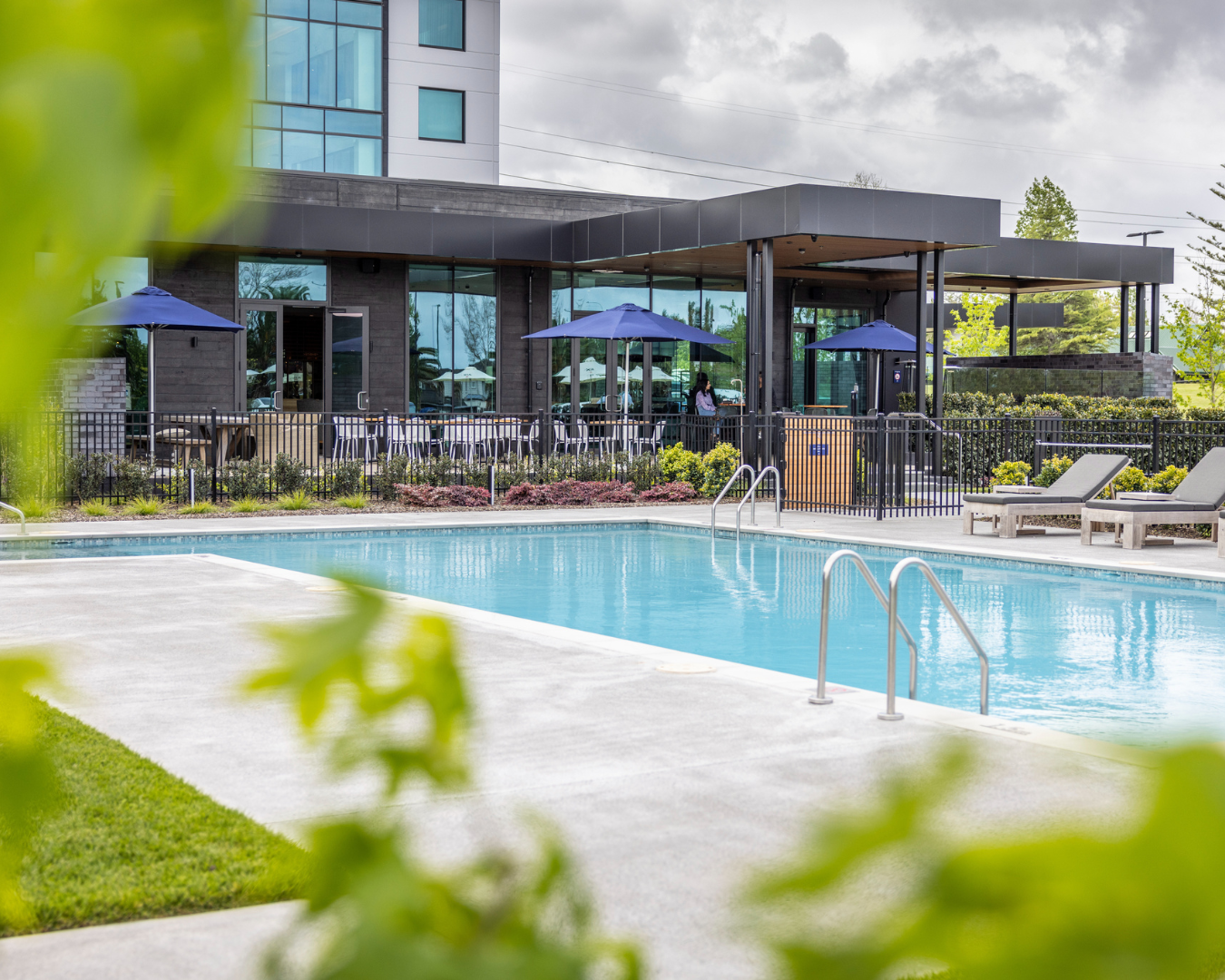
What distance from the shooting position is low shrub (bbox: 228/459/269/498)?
60.1 feet

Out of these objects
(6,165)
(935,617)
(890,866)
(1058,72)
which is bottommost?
(935,617)

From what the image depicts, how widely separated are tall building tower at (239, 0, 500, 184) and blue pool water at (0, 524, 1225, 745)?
1983cm

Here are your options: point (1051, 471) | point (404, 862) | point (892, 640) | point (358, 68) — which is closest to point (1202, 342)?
point (1051, 471)

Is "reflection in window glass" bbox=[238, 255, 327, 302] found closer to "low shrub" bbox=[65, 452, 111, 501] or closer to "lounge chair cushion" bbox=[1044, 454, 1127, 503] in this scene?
"low shrub" bbox=[65, 452, 111, 501]

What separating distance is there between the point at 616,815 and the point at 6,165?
4.44 metres

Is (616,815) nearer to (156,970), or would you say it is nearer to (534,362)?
(156,970)

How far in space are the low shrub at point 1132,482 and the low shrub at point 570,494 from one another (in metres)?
6.61

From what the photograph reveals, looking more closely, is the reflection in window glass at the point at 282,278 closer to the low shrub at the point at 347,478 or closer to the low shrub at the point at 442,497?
the low shrub at the point at 347,478

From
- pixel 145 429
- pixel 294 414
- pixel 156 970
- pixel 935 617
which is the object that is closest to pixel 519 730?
pixel 156 970

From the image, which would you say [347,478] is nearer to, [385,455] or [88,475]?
[385,455]

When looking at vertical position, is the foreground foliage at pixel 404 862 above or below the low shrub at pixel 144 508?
above

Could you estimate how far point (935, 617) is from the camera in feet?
34.0

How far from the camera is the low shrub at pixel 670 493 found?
19375 mm

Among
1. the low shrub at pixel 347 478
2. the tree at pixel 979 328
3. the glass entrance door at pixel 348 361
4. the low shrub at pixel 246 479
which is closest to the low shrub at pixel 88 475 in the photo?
the low shrub at pixel 246 479
